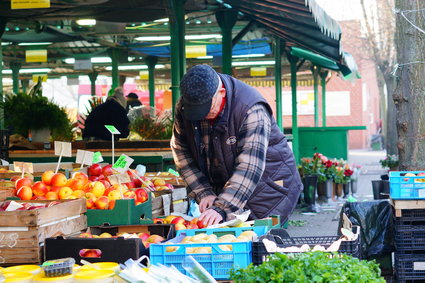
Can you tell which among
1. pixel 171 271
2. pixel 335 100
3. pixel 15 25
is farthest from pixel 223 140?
pixel 335 100

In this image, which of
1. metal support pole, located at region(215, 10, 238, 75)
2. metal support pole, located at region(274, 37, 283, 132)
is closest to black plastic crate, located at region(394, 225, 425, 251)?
metal support pole, located at region(215, 10, 238, 75)

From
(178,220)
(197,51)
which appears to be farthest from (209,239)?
(197,51)

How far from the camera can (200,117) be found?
384 cm

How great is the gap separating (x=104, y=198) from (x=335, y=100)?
1579 inches

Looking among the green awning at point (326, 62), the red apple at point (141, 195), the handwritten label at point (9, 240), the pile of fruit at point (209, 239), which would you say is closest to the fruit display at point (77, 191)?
the red apple at point (141, 195)

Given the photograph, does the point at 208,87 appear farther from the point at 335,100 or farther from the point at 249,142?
the point at 335,100

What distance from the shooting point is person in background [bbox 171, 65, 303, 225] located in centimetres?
386

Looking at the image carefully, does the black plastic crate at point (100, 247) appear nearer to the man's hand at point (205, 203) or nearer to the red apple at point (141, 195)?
the man's hand at point (205, 203)

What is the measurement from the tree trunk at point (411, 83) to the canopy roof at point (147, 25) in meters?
1.10

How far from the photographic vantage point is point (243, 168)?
13.2 ft

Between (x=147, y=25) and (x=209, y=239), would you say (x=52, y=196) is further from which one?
(x=147, y=25)

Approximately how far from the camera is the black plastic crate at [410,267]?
5.50 metres

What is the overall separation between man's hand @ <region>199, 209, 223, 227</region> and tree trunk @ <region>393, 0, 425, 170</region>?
330cm

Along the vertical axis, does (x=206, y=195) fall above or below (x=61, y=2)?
below
